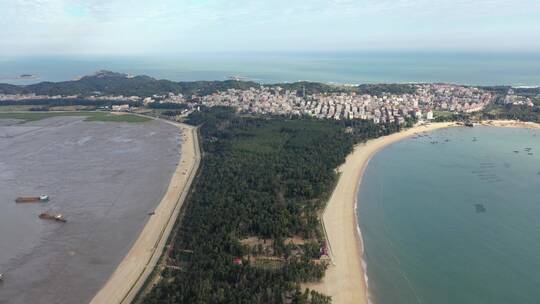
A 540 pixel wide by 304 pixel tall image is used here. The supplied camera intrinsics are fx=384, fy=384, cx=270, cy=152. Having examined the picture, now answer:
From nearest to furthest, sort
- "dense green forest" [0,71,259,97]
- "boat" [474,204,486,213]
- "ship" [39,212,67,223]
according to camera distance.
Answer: "ship" [39,212,67,223] < "boat" [474,204,486,213] < "dense green forest" [0,71,259,97]

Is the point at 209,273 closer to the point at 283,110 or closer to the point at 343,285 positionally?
the point at 343,285

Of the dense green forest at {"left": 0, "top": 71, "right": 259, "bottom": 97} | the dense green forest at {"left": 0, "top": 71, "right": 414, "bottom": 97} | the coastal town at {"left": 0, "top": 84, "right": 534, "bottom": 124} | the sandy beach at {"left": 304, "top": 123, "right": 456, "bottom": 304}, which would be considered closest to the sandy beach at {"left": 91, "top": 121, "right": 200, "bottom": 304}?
the sandy beach at {"left": 304, "top": 123, "right": 456, "bottom": 304}

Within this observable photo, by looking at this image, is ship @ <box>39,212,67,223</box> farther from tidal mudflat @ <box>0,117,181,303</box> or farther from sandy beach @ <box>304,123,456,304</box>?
sandy beach @ <box>304,123,456,304</box>

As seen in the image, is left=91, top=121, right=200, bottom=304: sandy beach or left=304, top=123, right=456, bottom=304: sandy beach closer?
left=304, top=123, right=456, bottom=304: sandy beach

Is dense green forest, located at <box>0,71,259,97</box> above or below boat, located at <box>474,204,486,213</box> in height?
above

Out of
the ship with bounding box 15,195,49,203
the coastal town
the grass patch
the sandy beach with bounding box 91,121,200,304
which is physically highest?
the coastal town

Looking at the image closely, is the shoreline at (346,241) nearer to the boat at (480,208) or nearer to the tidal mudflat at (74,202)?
the boat at (480,208)

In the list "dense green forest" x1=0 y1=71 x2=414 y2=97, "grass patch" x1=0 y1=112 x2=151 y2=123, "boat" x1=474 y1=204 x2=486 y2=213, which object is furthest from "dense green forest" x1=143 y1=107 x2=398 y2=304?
"dense green forest" x1=0 y1=71 x2=414 y2=97

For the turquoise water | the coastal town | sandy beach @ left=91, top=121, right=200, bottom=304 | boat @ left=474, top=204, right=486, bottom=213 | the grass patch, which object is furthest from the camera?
the grass patch

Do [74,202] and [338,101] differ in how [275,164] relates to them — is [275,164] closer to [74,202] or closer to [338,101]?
[74,202]
